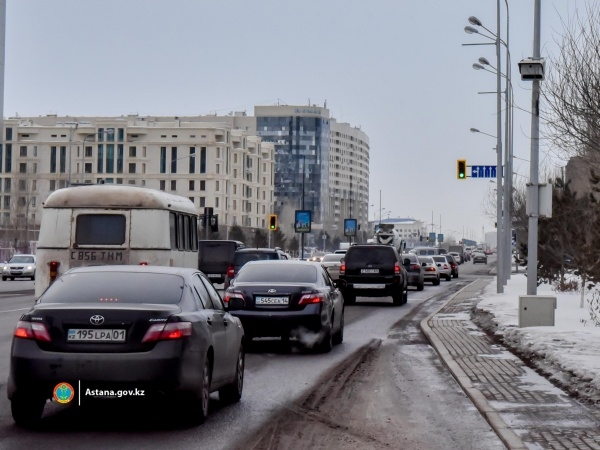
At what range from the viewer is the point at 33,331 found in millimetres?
10109

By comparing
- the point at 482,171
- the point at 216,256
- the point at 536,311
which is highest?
the point at 482,171

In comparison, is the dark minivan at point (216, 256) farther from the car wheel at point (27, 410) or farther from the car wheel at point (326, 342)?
the car wheel at point (27, 410)

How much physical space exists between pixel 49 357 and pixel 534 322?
14363mm

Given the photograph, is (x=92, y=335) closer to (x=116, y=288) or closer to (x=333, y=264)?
(x=116, y=288)

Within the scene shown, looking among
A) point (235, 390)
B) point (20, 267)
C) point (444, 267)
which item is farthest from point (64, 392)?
point (444, 267)

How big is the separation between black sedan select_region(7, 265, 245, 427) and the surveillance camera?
1237 cm

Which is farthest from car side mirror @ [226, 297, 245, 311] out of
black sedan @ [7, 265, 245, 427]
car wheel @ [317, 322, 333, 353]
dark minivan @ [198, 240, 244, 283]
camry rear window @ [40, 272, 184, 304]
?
dark minivan @ [198, 240, 244, 283]

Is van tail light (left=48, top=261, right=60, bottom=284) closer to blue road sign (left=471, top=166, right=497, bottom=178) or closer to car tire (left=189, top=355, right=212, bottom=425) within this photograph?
car tire (left=189, top=355, right=212, bottom=425)

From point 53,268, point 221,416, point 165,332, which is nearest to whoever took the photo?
point 165,332

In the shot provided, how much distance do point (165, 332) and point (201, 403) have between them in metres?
0.77

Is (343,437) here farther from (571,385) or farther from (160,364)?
(571,385)

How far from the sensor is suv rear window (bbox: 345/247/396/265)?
3838 centimetres

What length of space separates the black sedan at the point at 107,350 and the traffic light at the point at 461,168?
34958 millimetres

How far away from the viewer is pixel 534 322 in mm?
22812
